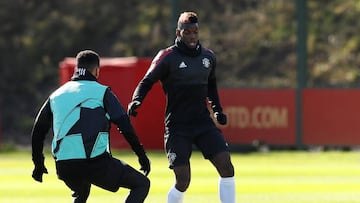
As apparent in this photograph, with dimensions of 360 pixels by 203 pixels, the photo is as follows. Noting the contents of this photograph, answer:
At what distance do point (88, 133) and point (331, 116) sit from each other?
19.4 m

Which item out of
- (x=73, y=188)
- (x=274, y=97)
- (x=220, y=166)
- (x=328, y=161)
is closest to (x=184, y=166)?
(x=220, y=166)

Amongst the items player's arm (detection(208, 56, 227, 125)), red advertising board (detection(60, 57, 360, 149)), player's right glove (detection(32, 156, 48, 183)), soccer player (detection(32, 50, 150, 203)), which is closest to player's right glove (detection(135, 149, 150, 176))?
soccer player (detection(32, 50, 150, 203))

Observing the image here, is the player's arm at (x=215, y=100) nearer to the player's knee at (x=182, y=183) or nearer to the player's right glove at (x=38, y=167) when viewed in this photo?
the player's knee at (x=182, y=183)

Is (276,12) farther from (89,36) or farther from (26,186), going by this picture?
(26,186)

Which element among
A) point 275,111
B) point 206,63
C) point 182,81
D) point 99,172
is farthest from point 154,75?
point 275,111

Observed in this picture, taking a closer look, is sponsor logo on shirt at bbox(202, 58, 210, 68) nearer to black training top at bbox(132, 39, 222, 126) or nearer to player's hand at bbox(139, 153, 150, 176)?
black training top at bbox(132, 39, 222, 126)

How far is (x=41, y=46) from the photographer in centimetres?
3953

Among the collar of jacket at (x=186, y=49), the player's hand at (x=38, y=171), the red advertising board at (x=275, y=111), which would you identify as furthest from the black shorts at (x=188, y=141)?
the red advertising board at (x=275, y=111)

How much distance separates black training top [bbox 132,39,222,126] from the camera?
35.4 feet

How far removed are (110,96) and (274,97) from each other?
760 inches

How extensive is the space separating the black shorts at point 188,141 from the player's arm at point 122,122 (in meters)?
1.54

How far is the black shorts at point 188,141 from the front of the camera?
35.4 feet

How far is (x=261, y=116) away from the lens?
28297 mm

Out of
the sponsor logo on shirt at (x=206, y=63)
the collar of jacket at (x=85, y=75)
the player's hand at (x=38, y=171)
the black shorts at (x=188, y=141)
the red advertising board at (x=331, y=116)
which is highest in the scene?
the collar of jacket at (x=85, y=75)
